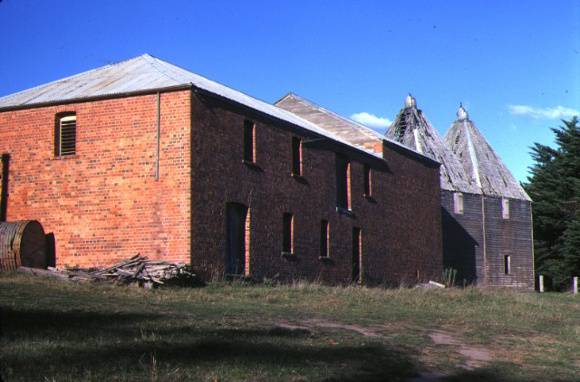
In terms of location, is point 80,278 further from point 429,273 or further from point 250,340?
point 429,273

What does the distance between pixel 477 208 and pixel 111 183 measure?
2837 cm

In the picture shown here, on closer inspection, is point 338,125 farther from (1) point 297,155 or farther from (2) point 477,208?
(2) point 477,208

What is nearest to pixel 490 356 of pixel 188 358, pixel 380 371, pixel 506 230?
pixel 380 371

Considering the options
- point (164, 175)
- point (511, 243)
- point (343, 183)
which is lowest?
point (511, 243)

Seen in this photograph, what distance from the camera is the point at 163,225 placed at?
21734mm

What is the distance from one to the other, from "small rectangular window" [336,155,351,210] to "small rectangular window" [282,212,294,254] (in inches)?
148

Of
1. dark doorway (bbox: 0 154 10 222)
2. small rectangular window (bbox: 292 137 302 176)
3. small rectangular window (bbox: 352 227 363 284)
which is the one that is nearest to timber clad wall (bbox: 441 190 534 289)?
small rectangular window (bbox: 352 227 363 284)

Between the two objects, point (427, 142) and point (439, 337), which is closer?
point (439, 337)

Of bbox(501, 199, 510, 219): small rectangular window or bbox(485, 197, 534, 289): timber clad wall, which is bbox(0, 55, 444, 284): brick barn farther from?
bbox(501, 199, 510, 219): small rectangular window

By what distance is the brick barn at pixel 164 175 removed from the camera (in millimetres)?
21891

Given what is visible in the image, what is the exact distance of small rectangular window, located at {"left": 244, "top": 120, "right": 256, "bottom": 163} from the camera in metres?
24.8

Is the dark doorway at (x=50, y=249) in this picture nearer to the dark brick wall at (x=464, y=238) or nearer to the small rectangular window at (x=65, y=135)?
the small rectangular window at (x=65, y=135)

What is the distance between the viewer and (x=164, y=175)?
21906 millimetres

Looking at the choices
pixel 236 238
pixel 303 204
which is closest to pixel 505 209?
pixel 303 204
